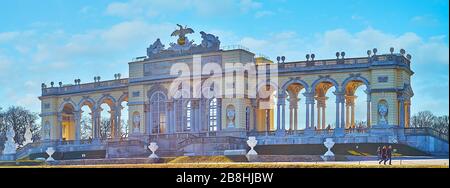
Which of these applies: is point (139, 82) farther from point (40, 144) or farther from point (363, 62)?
point (363, 62)

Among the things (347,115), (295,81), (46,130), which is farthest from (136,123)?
(347,115)

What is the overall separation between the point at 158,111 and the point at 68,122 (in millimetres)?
13094

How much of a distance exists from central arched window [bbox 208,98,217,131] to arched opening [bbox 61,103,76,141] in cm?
1542

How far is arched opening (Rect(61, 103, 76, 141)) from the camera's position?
64.9 m

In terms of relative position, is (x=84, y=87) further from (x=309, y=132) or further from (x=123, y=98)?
(x=309, y=132)

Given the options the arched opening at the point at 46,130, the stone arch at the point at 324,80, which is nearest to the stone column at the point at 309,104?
the stone arch at the point at 324,80

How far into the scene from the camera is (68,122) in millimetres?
66250

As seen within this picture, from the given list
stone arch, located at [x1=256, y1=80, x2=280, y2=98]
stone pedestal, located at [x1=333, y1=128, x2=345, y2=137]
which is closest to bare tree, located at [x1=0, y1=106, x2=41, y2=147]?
stone arch, located at [x1=256, y1=80, x2=280, y2=98]
